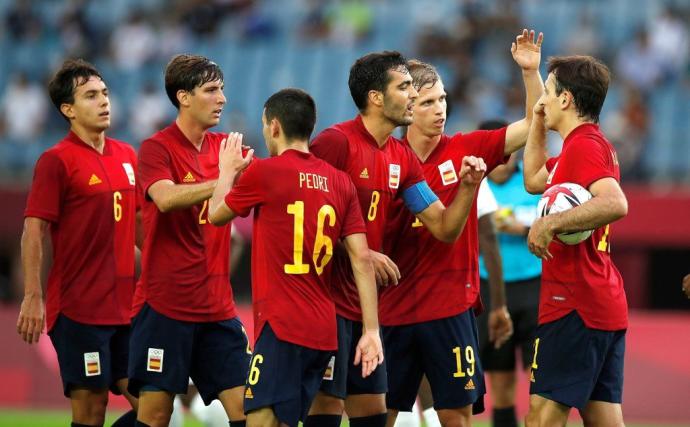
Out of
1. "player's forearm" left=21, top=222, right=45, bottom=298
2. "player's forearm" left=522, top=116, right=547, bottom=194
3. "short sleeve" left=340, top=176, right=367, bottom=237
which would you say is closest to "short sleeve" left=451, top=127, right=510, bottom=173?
"player's forearm" left=522, top=116, right=547, bottom=194

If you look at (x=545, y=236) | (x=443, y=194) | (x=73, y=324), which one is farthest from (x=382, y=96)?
(x=73, y=324)

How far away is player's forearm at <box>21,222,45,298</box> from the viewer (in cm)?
814

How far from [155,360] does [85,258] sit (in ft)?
3.23

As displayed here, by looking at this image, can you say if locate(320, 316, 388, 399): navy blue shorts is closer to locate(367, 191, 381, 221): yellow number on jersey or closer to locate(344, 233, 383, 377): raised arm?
locate(344, 233, 383, 377): raised arm

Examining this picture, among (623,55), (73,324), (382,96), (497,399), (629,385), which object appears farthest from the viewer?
(623,55)

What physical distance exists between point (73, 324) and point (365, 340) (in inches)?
91.8

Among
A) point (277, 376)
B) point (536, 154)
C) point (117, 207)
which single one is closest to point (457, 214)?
point (536, 154)

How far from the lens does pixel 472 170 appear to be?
739 centimetres

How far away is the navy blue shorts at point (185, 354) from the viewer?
7.81m

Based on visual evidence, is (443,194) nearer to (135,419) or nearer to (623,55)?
(135,419)

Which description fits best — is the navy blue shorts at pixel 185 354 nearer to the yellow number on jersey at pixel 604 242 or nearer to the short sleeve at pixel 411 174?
the short sleeve at pixel 411 174

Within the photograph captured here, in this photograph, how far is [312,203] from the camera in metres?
7.02

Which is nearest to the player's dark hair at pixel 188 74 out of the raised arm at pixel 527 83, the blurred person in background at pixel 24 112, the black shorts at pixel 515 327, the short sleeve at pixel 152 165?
the short sleeve at pixel 152 165

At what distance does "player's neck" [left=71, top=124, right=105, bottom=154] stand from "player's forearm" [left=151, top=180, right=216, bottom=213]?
121 cm
